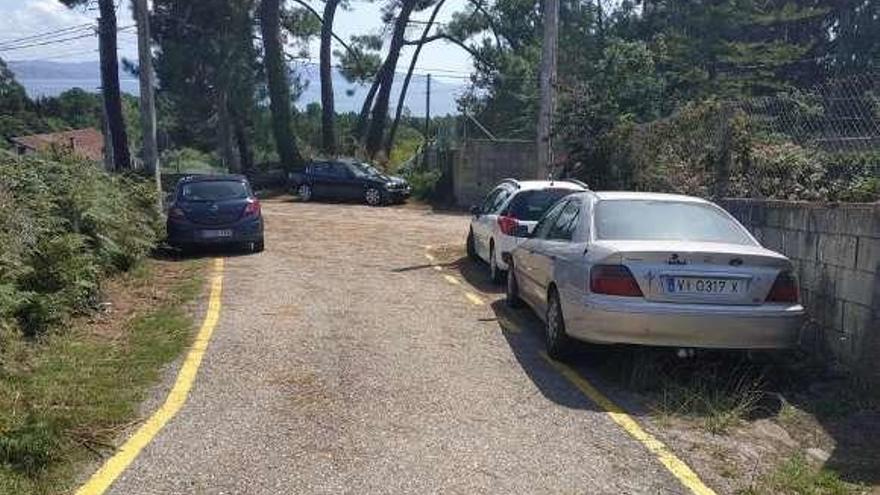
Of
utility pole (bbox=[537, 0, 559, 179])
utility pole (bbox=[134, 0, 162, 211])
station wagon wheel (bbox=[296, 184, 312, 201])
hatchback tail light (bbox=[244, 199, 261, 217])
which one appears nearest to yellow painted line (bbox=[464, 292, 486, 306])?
hatchback tail light (bbox=[244, 199, 261, 217])

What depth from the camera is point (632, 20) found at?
158ft

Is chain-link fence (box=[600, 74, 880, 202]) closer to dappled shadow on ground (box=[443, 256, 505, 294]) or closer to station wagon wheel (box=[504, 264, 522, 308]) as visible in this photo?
station wagon wheel (box=[504, 264, 522, 308])

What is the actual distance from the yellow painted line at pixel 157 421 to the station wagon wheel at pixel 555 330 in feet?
10.0

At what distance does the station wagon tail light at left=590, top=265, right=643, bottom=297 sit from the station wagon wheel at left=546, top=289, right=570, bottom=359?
27.4 inches

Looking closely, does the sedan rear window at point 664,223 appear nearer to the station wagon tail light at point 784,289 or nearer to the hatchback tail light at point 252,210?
the station wagon tail light at point 784,289

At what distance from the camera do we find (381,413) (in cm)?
618

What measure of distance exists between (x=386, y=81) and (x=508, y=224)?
37.8 metres

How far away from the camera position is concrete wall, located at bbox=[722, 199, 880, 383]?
6.92 m

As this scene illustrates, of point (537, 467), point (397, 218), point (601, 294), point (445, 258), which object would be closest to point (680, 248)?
point (601, 294)

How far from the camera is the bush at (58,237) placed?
27.2ft

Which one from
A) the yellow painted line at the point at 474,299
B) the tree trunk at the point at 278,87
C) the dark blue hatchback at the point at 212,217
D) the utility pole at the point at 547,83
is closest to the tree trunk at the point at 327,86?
the tree trunk at the point at 278,87

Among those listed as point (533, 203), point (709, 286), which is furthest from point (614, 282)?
point (533, 203)

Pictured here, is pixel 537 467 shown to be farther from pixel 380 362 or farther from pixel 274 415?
pixel 380 362

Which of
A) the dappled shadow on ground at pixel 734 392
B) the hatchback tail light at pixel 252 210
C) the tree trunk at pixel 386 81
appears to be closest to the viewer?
the dappled shadow on ground at pixel 734 392
